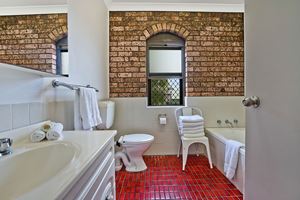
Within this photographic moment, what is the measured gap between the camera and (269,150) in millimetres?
952

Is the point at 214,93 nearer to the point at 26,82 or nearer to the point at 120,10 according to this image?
the point at 120,10

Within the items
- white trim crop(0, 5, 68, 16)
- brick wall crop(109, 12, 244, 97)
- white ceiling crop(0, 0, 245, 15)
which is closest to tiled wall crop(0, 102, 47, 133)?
white trim crop(0, 5, 68, 16)

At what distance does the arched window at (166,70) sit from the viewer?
361 centimetres

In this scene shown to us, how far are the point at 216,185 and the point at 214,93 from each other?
1.60 m

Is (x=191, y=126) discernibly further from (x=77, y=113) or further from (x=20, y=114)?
(x=20, y=114)

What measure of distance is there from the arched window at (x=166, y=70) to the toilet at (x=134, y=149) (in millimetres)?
946

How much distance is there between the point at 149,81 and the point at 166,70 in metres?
0.34

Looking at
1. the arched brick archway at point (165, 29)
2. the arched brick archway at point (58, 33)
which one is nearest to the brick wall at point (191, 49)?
the arched brick archway at point (165, 29)

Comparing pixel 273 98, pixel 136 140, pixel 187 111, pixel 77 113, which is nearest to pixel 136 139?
pixel 136 140

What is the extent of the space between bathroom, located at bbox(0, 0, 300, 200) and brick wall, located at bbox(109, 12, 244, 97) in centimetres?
2

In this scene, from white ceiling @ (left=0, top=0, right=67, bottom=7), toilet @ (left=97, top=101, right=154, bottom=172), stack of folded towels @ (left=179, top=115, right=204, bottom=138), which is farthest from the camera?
stack of folded towels @ (left=179, top=115, right=204, bottom=138)

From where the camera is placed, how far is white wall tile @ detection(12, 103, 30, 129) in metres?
1.17

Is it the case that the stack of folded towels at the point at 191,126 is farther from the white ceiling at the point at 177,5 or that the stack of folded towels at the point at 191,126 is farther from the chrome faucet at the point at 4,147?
the chrome faucet at the point at 4,147

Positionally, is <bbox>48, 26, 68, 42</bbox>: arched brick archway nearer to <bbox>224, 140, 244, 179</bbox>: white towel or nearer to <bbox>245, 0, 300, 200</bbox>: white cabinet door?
<bbox>245, 0, 300, 200</bbox>: white cabinet door
